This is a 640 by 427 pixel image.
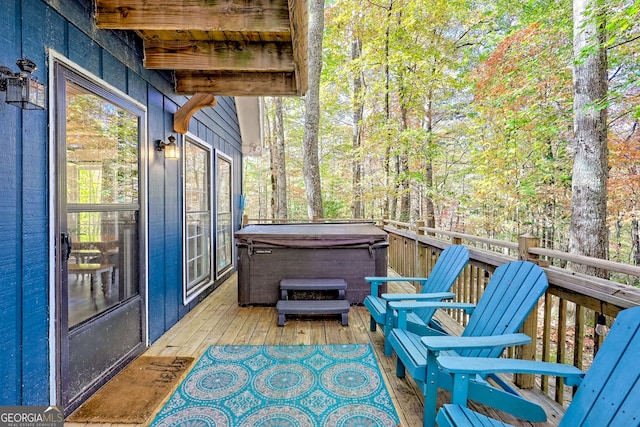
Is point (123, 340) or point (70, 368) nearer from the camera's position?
point (70, 368)

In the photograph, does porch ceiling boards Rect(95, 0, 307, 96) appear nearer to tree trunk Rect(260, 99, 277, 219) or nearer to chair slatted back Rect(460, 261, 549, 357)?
chair slatted back Rect(460, 261, 549, 357)

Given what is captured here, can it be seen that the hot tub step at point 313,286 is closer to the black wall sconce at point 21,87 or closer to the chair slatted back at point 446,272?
the chair slatted back at point 446,272

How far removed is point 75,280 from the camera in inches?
80.7

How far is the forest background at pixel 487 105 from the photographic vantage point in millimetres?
6535

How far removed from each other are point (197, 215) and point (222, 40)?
2421 millimetres

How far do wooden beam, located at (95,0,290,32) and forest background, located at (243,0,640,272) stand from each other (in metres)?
4.67

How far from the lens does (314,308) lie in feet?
10.9

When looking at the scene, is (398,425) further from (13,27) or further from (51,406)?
(13,27)

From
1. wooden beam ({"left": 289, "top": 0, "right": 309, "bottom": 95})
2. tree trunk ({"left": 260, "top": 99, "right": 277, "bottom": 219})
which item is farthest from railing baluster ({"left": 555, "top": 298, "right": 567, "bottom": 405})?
tree trunk ({"left": 260, "top": 99, "right": 277, "bottom": 219})

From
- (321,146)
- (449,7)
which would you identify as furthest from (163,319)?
(321,146)

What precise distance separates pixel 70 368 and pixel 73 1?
2410 mm

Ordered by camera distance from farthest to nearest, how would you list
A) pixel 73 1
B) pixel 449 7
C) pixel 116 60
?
pixel 449 7
pixel 116 60
pixel 73 1

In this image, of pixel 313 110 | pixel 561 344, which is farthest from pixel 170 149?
pixel 313 110

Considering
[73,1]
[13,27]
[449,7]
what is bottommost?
[13,27]
